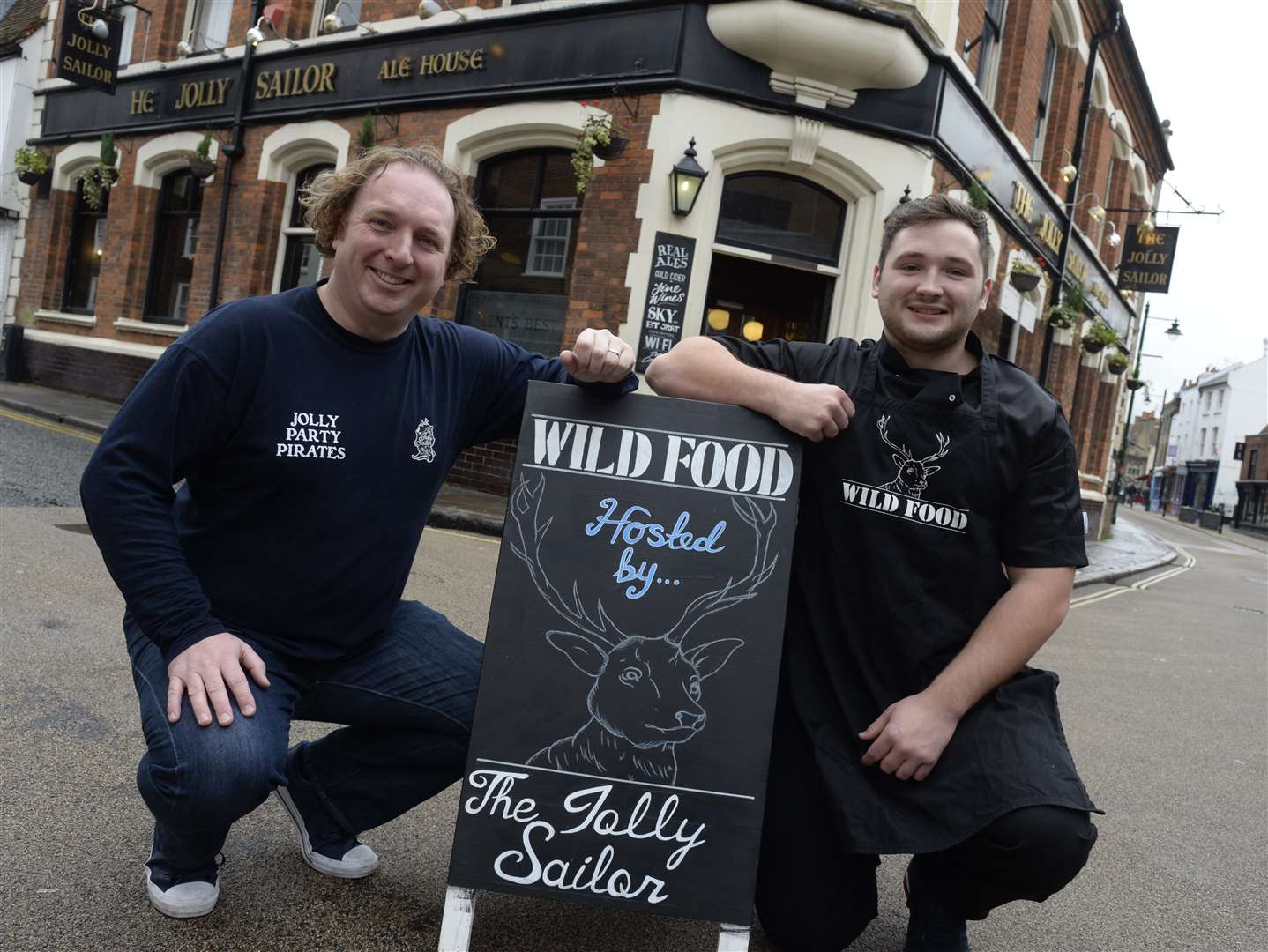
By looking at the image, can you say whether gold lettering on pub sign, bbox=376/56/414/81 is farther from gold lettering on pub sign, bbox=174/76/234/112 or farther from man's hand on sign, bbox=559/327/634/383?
man's hand on sign, bbox=559/327/634/383

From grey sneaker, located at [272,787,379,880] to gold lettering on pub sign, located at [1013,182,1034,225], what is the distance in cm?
1262

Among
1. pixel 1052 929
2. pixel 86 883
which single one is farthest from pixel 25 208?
pixel 1052 929

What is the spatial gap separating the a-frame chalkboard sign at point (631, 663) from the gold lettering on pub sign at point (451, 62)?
973 centimetres

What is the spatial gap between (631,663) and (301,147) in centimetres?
1232

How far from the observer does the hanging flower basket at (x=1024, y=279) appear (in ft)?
40.5

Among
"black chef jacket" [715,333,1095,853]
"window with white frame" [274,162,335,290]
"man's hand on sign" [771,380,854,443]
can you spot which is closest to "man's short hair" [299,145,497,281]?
"man's hand on sign" [771,380,854,443]

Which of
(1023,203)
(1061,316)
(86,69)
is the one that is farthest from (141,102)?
(1061,316)

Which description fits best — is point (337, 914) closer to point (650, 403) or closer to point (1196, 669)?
point (650, 403)

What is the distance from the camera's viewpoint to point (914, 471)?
7.80 feet

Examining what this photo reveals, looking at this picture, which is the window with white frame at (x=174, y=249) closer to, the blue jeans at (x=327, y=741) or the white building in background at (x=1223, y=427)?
the blue jeans at (x=327, y=741)

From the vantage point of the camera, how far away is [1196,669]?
281 inches

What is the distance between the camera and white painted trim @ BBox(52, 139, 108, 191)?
15945 mm

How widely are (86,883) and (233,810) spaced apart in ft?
1.79

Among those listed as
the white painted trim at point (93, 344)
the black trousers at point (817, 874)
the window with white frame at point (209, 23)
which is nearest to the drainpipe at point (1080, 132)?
the window with white frame at point (209, 23)
